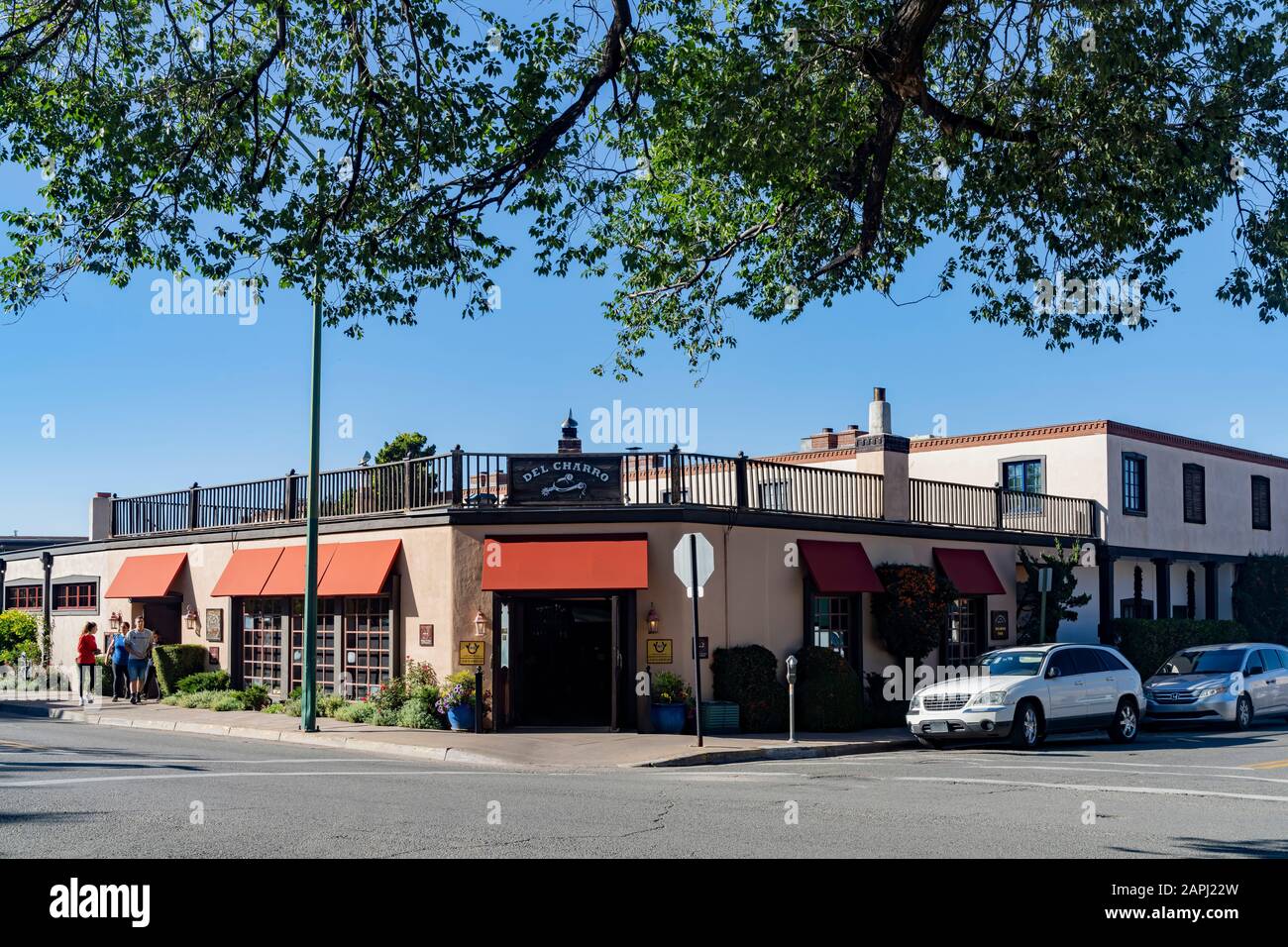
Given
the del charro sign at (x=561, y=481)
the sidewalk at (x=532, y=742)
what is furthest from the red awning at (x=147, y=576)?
the del charro sign at (x=561, y=481)

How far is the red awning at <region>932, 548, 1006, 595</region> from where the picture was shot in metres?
25.9

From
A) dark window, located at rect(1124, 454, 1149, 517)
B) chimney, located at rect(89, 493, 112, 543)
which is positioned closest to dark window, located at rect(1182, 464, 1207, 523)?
dark window, located at rect(1124, 454, 1149, 517)

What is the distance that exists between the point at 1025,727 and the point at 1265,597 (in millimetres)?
21801

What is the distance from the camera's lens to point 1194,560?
3500cm

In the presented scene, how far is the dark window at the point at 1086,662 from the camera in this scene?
19.6 metres

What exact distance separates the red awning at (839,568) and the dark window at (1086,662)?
458 centimetres

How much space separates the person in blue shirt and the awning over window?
238 cm

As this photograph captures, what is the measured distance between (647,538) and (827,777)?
23.7 ft

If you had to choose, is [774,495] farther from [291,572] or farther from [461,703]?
[291,572]

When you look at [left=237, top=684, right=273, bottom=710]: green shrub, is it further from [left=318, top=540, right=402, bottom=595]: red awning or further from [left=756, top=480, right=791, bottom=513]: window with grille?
[left=756, top=480, right=791, bottom=513]: window with grille

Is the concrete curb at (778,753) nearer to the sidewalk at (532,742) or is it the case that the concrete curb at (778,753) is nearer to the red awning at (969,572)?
the sidewalk at (532,742)

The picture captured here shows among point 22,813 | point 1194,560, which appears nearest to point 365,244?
point 22,813

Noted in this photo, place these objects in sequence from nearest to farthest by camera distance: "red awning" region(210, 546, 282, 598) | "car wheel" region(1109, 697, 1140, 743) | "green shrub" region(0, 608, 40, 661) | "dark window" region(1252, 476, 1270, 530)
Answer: "car wheel" region(1109, 697, 1140, 743)
"red awning" region(210, 546, 282, 598)
"green shrub" region(0, 608, 40, 661)
"dark window" region(1252, 476, 1270, 530)
